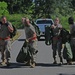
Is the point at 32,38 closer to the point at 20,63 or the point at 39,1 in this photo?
the point at 20,63

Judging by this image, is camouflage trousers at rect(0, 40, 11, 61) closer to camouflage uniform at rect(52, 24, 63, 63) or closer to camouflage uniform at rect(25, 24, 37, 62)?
camouflage uniform at rect(25, 24, 37, 62)

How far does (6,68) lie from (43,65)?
1.56 meters

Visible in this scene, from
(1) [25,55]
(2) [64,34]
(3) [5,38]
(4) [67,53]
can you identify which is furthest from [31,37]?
(4) [67,53]

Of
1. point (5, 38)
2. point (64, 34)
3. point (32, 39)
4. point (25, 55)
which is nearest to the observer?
point (32, 39)

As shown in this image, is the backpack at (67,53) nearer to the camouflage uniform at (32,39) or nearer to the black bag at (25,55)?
the camouflage uniform at (32,39)

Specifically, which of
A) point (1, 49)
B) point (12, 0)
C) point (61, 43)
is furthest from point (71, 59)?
point (12, 0)

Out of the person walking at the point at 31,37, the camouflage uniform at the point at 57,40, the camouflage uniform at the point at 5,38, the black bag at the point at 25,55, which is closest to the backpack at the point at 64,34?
the camouflage uniform at the point at 57,40

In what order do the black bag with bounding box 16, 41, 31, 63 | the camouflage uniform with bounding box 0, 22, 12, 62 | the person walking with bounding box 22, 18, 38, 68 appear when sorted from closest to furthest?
the person walking with bounding box 22, 18, 38, 68, the black bag with bounding box 16, 41, 31, 63, the camouflage uniform with bounding box 0, 22, 12, 62

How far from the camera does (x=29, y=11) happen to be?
287 ft

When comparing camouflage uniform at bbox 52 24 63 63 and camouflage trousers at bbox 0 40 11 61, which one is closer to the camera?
camouflage trousers at bbox 0 40 11 61

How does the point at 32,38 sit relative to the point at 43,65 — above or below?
above

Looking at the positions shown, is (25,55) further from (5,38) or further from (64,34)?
(64,34)

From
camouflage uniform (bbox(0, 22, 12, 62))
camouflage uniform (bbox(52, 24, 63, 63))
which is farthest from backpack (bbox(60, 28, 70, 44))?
camouflage uniform (bbox(0, 22, 12, 62))

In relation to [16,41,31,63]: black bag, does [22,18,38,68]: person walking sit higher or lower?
higher
